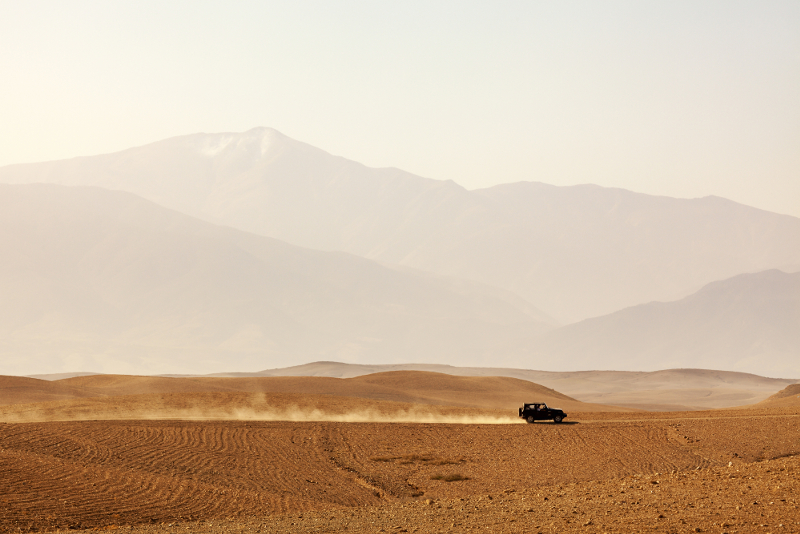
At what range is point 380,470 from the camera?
2850 cm

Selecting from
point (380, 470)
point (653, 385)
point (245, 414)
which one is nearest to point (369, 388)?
point (245, 414)

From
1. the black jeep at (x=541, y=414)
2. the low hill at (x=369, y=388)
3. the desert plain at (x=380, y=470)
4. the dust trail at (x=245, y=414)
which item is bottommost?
the desert plain at (x=380, y=470)

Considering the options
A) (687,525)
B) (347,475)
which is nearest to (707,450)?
(347,475)

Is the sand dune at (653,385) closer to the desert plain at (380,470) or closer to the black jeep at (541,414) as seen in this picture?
the black jeep at (541,414)

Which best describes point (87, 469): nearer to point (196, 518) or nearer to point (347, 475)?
point (196, 518)

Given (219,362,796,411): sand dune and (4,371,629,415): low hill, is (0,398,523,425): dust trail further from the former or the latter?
(219,362,796,411): sand dune

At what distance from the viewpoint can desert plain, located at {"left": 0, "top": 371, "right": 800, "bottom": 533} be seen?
17.8 metres

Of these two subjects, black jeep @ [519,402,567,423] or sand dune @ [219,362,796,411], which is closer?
black jeep @ [519,402,567,423]

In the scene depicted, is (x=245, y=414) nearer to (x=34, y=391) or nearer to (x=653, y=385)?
(x=34, y=391)

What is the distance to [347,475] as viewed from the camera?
90.3 feet

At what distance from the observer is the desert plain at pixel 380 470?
17.8 meters

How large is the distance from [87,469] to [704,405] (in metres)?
84.6

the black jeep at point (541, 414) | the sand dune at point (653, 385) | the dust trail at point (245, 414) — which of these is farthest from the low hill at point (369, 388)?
the sand dune at point (653, 385)

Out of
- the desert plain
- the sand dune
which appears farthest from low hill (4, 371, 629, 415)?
the sand dune
